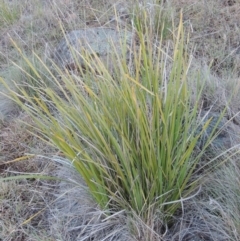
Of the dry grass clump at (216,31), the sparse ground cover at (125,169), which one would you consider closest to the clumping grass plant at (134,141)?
the sparse ground cover at (125,169)

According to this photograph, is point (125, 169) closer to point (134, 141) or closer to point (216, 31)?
point (134, 141)

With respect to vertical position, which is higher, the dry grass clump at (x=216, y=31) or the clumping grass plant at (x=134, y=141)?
the clumping grass plant at (x=134, y=141)

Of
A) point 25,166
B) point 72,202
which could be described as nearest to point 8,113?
point 25,166

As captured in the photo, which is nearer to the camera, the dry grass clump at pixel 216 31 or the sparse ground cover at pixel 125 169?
the sparse ground cover at pixel 125 169

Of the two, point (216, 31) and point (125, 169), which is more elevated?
point (125, 169)

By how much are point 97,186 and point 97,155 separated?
111 millimetres

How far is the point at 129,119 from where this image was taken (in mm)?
1575

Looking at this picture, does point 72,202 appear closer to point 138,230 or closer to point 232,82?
point 138,230

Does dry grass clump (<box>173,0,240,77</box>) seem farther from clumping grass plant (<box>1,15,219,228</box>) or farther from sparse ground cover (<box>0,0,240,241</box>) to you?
clumping grass plant (<box>1,15,219,228</box>)

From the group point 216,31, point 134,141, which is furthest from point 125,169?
point 216,31

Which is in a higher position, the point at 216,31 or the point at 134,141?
the point at 134,141

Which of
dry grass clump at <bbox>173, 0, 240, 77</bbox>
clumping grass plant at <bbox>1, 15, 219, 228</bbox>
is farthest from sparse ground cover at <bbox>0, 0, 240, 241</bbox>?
dry grass clump at <bbox>173, 0, 240, 77</bbox>

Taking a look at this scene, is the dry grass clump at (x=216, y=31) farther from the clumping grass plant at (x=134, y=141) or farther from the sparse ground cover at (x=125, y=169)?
the clumping grass plant at (x=134, y=141)

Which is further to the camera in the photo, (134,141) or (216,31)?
(216,31)
